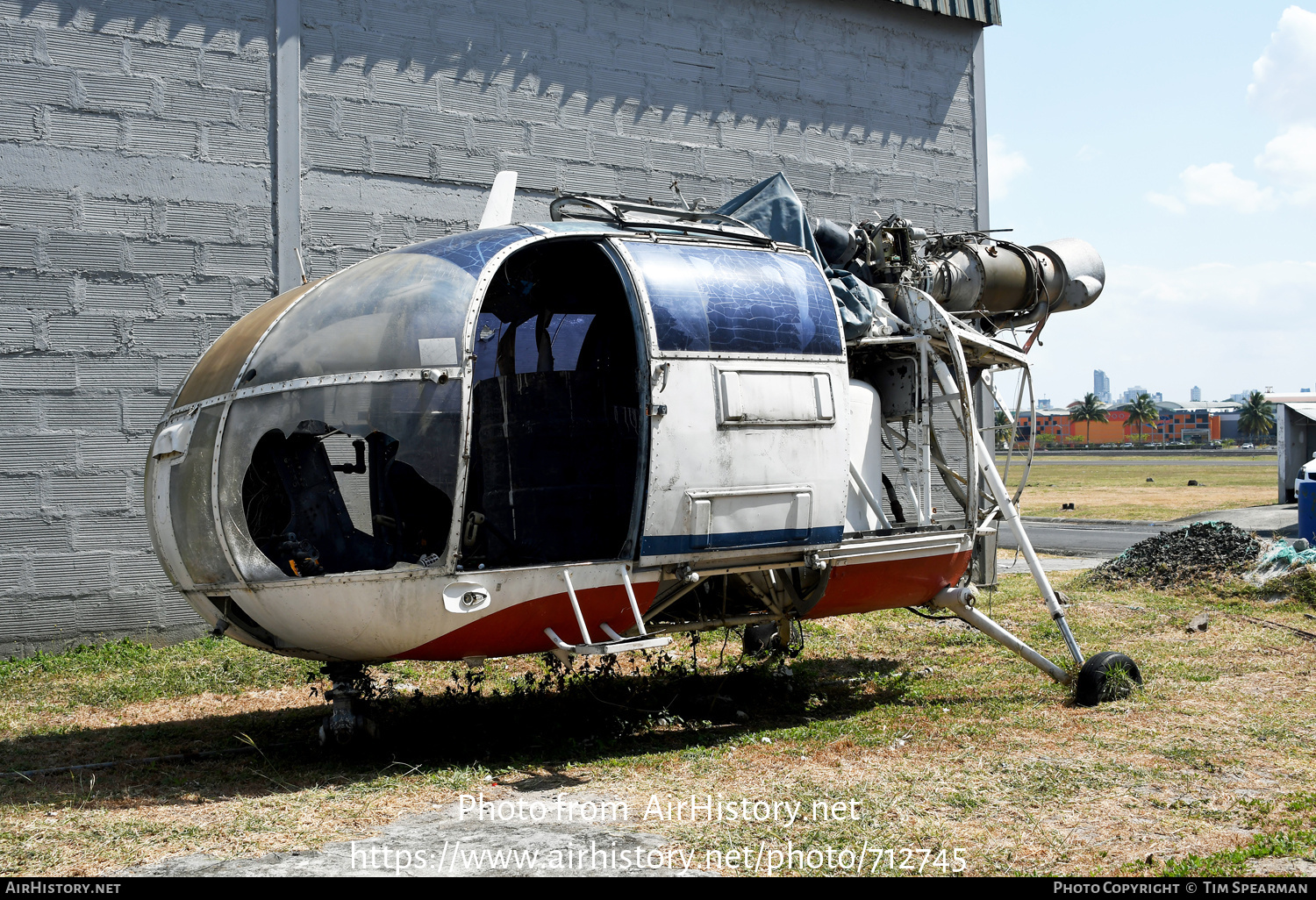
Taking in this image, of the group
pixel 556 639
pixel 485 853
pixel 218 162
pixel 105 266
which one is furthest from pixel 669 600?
pixel 218 162

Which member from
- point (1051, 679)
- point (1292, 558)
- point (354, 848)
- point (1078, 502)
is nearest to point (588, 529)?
point (354, 848)

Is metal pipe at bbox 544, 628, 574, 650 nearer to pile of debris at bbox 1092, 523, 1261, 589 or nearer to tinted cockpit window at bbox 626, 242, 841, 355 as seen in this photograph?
tinted cockpit window at bbox 626, 242, 841, 355

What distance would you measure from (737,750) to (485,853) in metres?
2.32

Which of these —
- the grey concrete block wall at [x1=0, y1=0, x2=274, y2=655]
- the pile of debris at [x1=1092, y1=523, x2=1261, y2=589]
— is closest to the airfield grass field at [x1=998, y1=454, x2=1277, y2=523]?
the pile of debris at [x1=1092, y1=523, x2=1261, y2=589]

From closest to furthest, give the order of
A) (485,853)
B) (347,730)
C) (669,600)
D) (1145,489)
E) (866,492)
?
(485,853) → (347,730) → (669,600) → (866,492) → (1145,489)

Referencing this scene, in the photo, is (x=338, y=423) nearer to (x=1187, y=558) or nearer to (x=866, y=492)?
(x=866, y=492)

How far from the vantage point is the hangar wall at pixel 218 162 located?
983cm

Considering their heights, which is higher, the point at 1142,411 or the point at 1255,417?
the point at 1142,411

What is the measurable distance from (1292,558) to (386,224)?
34.4 feet

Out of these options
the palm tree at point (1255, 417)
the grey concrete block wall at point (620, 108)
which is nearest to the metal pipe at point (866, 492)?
the grey concrete block wall at point (620, 108)

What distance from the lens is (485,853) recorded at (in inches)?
196

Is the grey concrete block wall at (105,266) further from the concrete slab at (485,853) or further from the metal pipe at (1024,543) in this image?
the metal pipe at (1024,543)

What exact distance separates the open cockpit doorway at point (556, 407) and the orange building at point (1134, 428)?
437 ft

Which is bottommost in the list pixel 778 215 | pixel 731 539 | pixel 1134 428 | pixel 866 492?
pixel 731 539
